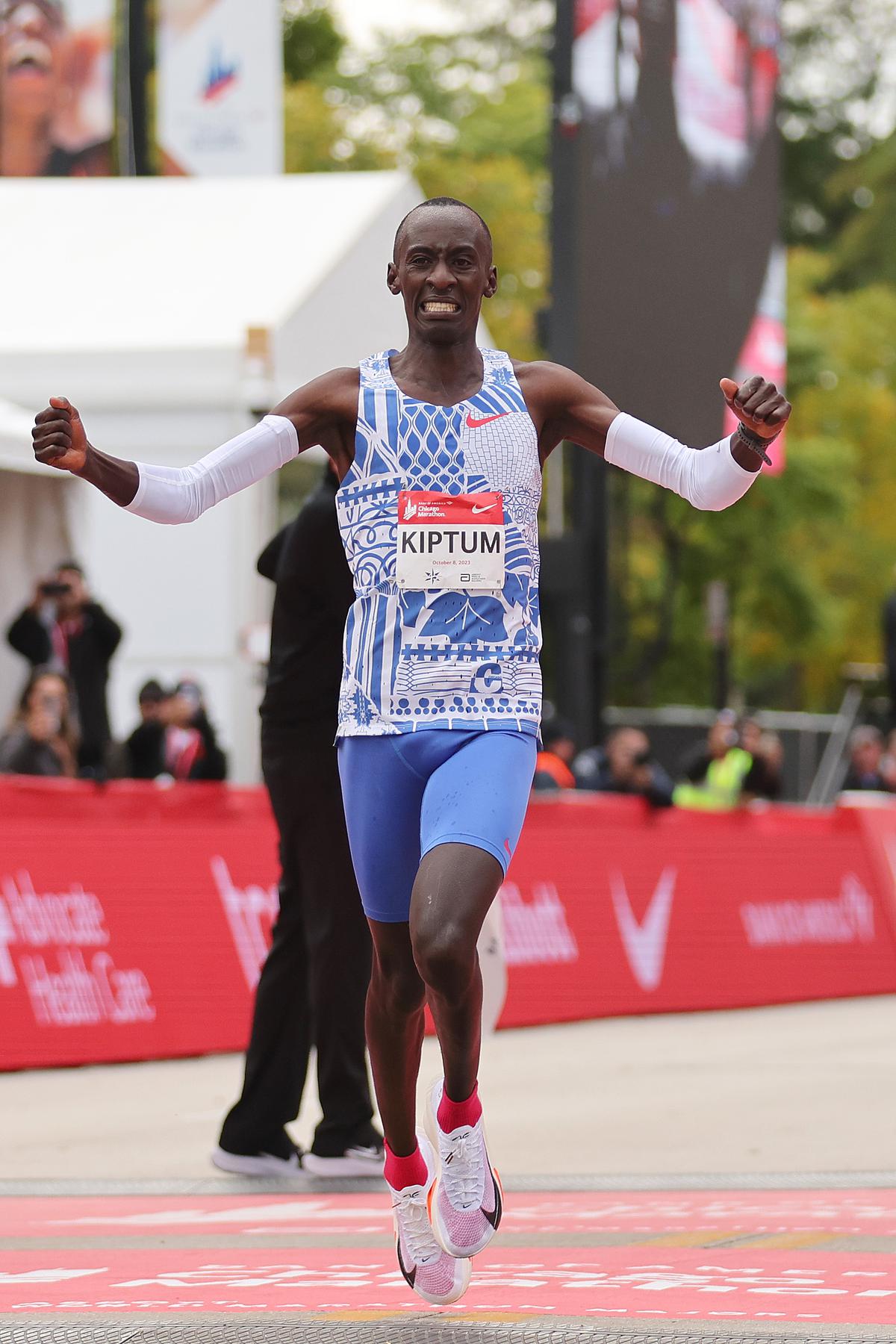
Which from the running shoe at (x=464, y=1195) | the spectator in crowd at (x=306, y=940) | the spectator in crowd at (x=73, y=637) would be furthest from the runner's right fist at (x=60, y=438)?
the spectator in crowd at (x=73, y=637)

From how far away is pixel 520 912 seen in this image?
12.5 meters

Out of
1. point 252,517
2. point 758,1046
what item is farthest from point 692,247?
point 758,1046

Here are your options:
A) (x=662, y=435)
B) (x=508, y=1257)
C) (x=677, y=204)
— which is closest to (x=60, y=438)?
(x=662, y=435)

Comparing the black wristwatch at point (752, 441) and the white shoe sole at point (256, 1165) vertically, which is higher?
the black wristwatch at point (752, 441)

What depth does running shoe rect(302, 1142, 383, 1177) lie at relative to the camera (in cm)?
702

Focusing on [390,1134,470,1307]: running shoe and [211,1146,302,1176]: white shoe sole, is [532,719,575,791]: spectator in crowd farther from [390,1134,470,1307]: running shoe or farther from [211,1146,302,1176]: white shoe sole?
[390,1134,470,1307]: running shoe

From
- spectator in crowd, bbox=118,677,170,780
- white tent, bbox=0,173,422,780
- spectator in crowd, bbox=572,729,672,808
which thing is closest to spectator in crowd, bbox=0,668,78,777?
spectator in crowd, bbox=118,677,170,780

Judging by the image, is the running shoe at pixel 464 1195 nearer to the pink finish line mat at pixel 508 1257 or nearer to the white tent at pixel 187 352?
the pink finish line mat at pixel 508 1257

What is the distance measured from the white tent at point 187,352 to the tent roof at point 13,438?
0.81 metres

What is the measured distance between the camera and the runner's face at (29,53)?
22.6 metres

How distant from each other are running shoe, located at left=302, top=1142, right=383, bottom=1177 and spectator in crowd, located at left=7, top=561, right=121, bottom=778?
5.88 meters

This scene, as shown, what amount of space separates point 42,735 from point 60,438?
7024 millimetres

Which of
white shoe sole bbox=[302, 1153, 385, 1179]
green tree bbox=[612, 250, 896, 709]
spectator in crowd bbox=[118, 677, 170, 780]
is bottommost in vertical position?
green tree bbox=[612, 250, 896, 709]

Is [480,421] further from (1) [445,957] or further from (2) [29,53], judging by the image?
Result: (2) [29,53]
